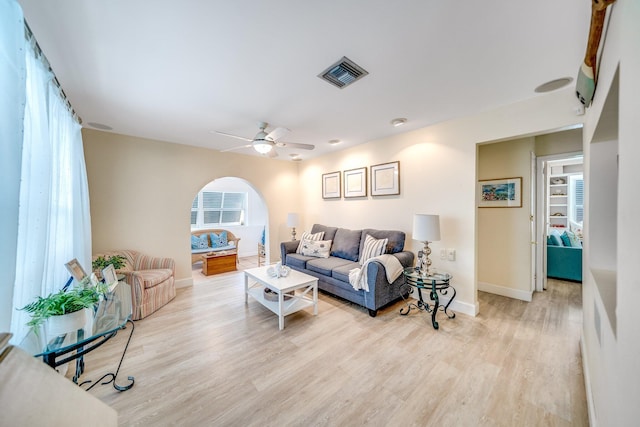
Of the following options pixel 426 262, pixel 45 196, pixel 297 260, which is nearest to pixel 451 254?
pixel 426 262

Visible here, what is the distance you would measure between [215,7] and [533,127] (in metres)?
3.08

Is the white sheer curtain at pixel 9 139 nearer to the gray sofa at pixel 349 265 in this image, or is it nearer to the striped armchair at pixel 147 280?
the striped armchair at pixel 147 280

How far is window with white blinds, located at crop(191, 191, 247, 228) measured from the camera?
6465 millimetres

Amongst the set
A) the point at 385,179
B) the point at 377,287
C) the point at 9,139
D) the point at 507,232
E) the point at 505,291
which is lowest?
the point at 505,291

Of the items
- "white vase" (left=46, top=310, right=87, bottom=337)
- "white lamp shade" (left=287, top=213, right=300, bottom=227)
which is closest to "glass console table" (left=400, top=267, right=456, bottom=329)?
"white lamp shade" (left=287, top=213, right=300, bottom=227)

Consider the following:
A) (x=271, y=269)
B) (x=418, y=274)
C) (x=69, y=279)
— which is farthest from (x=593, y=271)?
(x=69, y=279)

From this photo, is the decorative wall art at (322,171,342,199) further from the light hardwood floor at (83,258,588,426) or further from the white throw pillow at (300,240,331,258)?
the light hardwood floor at (83,258,588,426)

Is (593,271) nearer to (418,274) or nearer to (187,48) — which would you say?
(418,274)

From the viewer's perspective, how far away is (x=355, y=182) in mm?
4285

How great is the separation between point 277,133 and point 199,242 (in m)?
4.39

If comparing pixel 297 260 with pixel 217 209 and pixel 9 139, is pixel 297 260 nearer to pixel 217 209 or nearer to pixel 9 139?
pixel 9 139

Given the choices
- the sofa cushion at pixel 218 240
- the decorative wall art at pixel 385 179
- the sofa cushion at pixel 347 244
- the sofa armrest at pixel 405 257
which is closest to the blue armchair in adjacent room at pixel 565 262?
the sofa armrest at pixel 405 257

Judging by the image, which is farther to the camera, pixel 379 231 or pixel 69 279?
pixel 379 231

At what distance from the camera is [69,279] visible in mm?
2223
